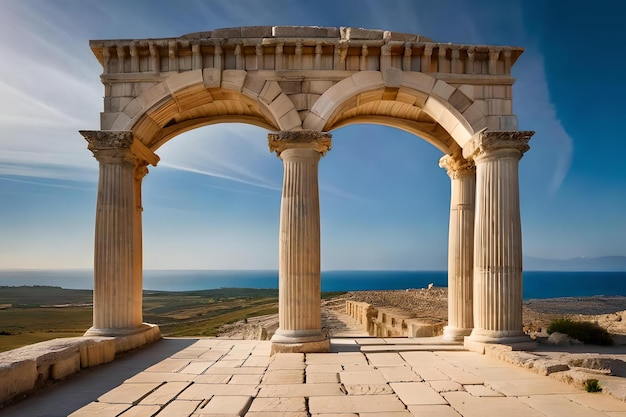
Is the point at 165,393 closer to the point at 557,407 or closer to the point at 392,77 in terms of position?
the point at 557,407

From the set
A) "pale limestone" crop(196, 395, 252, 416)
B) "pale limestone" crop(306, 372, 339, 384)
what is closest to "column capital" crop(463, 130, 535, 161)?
"pale limestone" crop(306, 372, 339, 384)

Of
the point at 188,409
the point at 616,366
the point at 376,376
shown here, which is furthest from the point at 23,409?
the point at 616,366

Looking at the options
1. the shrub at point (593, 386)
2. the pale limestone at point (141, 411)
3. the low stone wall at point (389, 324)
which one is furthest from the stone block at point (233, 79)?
the low stone wall at point (389, 324)

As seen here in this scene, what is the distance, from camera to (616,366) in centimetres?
749

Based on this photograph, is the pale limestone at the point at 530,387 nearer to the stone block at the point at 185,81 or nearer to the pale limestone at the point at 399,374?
the pale limestone at the point at 399,374

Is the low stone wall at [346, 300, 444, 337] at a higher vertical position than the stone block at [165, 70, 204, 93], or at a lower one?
lower

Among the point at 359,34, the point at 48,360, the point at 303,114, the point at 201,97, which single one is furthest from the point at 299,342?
the point at 359,34

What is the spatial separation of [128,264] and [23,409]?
4.46 metres

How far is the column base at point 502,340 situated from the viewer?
9.51m

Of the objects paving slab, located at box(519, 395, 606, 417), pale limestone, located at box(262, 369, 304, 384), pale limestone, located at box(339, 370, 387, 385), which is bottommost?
pale limestone, located at box(339, 370, 387, 385)

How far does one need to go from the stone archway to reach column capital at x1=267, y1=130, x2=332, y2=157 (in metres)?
0.02

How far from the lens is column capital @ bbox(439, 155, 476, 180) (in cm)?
1188

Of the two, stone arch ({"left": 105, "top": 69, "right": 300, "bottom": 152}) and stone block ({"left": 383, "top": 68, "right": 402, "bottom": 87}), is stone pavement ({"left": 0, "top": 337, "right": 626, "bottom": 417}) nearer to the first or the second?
stone arch ({"left": 105, "top": 69, "right": 300, "bottom": 152})

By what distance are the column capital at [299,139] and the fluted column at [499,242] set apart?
135 inches
